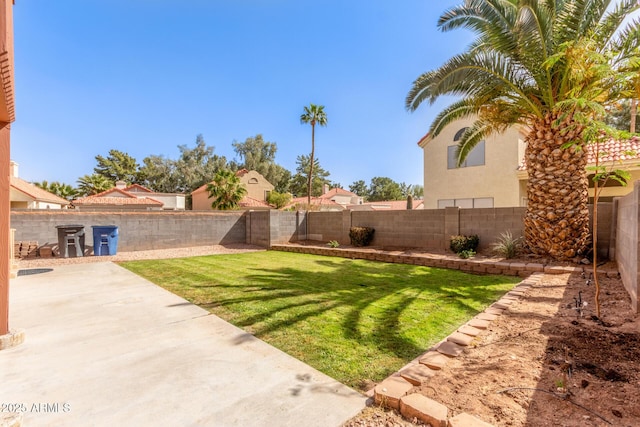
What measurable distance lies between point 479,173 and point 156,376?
16.5m

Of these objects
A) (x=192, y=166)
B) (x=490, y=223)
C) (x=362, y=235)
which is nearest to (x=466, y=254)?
(x=490, y=223)

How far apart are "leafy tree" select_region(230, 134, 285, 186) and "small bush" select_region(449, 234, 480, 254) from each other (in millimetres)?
39866

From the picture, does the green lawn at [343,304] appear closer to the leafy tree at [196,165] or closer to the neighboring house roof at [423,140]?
the neighboring house roof at [423,140]

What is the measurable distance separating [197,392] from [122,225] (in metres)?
12.5

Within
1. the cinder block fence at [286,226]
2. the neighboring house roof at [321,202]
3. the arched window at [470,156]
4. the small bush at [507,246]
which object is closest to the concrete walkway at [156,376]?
the small bush at [507,246]

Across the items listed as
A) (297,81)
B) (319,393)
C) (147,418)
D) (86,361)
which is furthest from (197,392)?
(297,81)

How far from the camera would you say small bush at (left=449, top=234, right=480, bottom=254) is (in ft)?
32.2

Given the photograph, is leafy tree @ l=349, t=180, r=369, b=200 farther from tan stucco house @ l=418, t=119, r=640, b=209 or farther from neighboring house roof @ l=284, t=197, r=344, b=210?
tan stucco house @ l=418, t=119, r=640, b=209

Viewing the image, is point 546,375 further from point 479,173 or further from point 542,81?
point 479,173

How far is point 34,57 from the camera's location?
10.8m

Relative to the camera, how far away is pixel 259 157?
47.8 m

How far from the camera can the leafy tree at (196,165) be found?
155 feet

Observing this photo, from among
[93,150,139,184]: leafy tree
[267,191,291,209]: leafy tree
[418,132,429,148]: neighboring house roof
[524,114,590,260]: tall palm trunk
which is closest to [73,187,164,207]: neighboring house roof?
[267,191,291,209]: leafy tree

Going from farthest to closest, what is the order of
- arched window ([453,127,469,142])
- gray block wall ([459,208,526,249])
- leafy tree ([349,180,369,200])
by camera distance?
leafy tree ([349,180,369,200]), arched window ([453,127,469,142]), gray block wall ([459,208,526,249])
